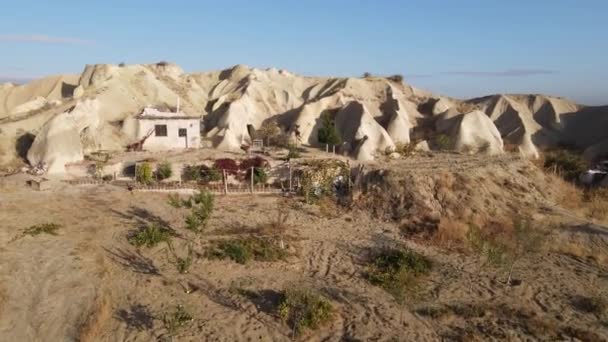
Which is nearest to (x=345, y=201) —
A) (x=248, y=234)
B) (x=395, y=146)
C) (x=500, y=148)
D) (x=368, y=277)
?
(x=248, y=234)

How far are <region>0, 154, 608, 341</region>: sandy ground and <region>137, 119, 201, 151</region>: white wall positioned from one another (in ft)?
34.7

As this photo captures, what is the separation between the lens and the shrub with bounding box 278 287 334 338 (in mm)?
11781

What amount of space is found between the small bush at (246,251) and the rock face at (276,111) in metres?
12.8

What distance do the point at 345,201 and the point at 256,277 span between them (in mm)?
7958

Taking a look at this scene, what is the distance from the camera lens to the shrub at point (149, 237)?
16.1 m

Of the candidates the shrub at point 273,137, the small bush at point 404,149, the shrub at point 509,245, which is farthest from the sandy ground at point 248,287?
the shrub at point 273,137

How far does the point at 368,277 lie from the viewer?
1465 cm

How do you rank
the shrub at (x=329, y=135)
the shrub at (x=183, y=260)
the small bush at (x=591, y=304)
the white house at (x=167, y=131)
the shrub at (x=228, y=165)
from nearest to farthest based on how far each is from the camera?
1. the small bush at (x=591, y=304)
2. the shrub at (x=183, y=260)
3. the shrub at (x=228, y=165)
4. the white house at (x=167, y=131)
5. the shrub at (x=329, y=135)

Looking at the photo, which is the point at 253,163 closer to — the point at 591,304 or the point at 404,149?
the point at 404,149

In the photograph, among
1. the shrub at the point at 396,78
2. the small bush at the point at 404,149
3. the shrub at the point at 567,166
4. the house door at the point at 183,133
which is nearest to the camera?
the shrub at the point at 567,166

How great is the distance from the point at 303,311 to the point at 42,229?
10376 mm

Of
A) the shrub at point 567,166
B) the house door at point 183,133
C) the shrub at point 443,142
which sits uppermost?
the house door at point 183,133

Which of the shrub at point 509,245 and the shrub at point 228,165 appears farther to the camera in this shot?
the shrub at point 228,165

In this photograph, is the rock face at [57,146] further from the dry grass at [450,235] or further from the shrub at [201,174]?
the dry grass at [450,235]
